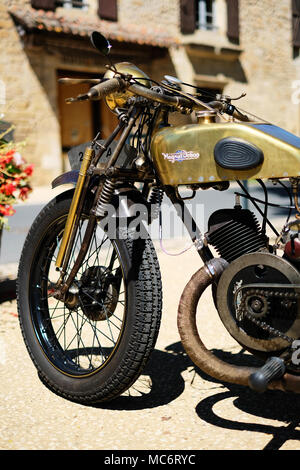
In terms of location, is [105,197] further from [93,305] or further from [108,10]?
[108,10]

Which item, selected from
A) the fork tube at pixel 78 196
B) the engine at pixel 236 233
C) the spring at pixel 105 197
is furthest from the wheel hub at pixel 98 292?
the engine at pixel 236 233

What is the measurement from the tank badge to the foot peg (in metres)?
0.77

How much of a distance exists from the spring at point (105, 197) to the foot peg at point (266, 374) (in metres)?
0.90

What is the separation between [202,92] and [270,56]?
18.2 m

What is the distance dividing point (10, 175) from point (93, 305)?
1.95 metres

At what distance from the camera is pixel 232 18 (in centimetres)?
1834

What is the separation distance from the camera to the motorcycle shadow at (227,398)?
2.29 m

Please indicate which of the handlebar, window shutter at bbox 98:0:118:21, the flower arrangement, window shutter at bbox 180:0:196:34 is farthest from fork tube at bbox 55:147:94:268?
window shutter at bbox 180:0:196:34

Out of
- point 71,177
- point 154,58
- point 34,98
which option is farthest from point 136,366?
point 154,58

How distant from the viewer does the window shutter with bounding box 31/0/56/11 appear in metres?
14.6

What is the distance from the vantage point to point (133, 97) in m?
2.36

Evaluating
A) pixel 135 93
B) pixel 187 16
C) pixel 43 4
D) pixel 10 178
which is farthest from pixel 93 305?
pixel 187 16

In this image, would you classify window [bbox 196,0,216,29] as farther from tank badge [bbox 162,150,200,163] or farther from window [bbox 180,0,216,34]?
tank badge [bbox 162,150,200,163]

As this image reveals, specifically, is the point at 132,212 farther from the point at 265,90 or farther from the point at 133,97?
the point at 265,90
